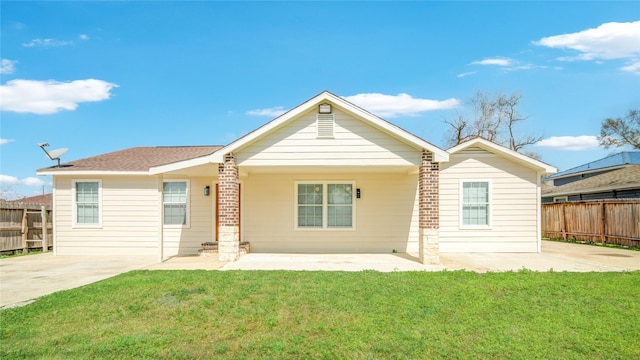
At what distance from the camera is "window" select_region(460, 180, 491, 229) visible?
12.8m

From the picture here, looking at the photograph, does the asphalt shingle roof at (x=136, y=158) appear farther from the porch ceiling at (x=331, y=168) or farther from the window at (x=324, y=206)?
the window at (x=324, y=206)

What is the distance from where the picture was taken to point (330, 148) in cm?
1029

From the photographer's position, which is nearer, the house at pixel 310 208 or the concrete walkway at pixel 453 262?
the concrete walkway at pixel 453 262

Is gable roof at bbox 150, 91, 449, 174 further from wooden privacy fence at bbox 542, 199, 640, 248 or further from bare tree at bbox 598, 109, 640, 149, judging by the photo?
bare tree at bbox 598, 109, 640, 149

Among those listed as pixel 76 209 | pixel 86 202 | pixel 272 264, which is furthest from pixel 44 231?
pixel 272 264

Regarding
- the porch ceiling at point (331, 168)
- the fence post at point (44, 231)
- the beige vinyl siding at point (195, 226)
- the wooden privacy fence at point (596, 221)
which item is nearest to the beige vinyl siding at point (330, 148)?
the porch ceiling at point (331, 168)

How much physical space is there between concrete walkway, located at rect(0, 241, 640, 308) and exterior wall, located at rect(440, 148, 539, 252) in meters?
0.73

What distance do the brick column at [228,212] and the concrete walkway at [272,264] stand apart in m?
0.37

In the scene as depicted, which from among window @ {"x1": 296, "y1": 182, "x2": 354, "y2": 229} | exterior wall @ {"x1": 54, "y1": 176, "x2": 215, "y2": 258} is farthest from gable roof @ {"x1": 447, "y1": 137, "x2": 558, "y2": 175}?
exterior wall @ {"x1": 54, "y1": 176, "x2": 215, "y2": 258}

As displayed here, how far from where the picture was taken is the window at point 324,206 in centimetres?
1254

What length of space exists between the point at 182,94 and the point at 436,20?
1220cm

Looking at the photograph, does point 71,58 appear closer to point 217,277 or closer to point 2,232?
point 2,232

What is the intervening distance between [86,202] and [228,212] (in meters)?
5.97

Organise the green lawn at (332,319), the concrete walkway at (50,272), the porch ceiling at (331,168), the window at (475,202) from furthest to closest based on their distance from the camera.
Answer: the window at (475,202) < the porch ceiling at (331,168) < the concrete walkway at (50,272) < the green lawn at (332,319)
